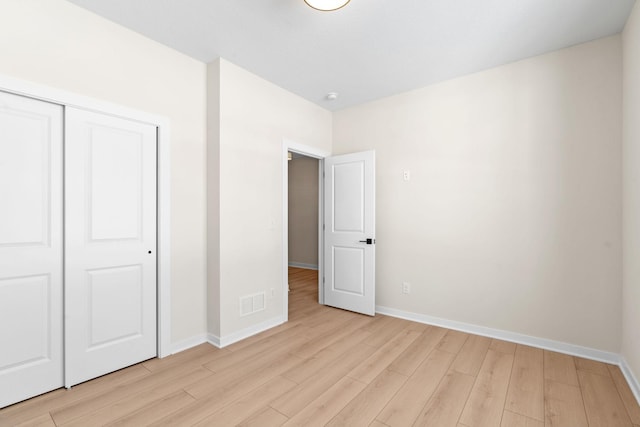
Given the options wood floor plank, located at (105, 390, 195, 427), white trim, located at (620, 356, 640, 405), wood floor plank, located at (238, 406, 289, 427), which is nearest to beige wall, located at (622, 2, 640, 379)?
white trim, located at (620, 356, 640, 405)

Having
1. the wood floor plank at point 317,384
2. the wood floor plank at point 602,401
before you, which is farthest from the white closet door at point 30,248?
the wood floor plank at point 602,401

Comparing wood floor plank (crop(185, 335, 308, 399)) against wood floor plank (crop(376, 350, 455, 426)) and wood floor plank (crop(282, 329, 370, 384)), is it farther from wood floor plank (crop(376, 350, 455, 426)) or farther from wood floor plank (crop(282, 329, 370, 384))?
wood floor plank (crop(376, 350, 455, 426))

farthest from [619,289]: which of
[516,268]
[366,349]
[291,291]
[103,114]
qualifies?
[103,114]

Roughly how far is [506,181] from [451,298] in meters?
1.39

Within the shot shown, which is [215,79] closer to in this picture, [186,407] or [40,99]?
[40,99]

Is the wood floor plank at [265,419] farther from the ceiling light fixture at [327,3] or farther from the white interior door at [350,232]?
the ceiling light fixture at [327,3]

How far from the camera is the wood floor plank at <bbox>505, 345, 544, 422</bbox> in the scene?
1946 millimetres

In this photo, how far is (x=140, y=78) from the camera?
2.55 m

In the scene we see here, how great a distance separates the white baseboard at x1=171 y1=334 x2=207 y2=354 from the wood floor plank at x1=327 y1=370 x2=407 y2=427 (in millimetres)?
1665

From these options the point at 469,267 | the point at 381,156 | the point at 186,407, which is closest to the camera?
the point at 186,407

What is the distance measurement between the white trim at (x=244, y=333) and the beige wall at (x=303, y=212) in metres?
3.59

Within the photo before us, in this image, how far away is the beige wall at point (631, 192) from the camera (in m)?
2.10

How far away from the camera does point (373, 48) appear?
2.73m

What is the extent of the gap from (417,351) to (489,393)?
73cm
